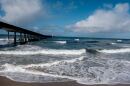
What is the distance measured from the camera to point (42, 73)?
416 inches

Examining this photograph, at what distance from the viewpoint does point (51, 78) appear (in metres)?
9.48

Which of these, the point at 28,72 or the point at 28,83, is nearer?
the point at 28,83

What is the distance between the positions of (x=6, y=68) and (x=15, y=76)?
207cm

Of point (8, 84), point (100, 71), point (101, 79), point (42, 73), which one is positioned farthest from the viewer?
point (100, 71)

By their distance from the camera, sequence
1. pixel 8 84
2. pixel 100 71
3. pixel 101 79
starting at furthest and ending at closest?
pixel 100 71, pixel 101 79, pixel 8 84

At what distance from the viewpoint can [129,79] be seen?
962cm

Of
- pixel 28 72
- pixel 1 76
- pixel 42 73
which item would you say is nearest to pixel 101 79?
pixel 42 73

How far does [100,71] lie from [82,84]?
3.21 meters

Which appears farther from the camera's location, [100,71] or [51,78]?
[100,71]

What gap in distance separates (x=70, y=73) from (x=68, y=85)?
8.25ft

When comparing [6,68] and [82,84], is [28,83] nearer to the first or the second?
A: [82,84]

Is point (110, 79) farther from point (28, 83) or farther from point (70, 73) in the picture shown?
point (28, 83)

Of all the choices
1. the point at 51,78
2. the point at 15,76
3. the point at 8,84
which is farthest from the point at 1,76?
the point at 51,78

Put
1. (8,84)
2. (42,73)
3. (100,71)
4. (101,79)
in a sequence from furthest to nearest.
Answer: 1. (100,71)
2. (42,73)
3. (101,79)
4. (8,84)
